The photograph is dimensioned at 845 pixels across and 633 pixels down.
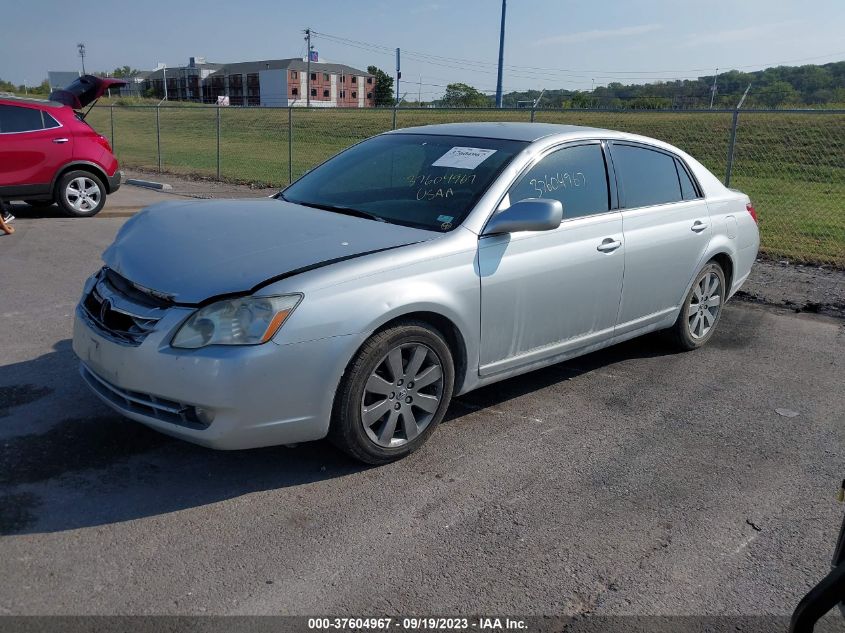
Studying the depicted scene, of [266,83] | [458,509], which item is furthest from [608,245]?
[266,83]

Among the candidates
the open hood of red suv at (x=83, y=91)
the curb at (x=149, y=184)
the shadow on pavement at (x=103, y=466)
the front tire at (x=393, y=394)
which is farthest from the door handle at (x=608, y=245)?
the curb at (x=149, y=184)

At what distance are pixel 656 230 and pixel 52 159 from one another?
8699mm

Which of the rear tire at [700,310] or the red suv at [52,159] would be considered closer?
the rear tire at [700,310]

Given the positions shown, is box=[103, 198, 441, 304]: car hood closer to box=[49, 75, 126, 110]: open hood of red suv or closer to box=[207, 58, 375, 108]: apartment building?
box=[49, 75, 126, 110]: open hood of red suv

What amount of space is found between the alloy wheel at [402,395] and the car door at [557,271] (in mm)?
393

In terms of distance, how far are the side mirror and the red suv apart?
855 centimetres

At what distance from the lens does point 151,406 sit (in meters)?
3.48

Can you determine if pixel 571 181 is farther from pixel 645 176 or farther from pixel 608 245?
pixel 645 176

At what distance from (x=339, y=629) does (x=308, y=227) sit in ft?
7.07

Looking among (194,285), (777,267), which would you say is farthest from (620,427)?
(777,267)

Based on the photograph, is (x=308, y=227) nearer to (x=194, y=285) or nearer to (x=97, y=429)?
(x=194, y=285)

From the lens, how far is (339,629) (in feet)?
8.87

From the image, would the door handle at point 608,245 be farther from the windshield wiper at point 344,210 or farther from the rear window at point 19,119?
the rear window at point 19,119

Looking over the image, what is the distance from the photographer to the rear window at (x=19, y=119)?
10234 millimetres
